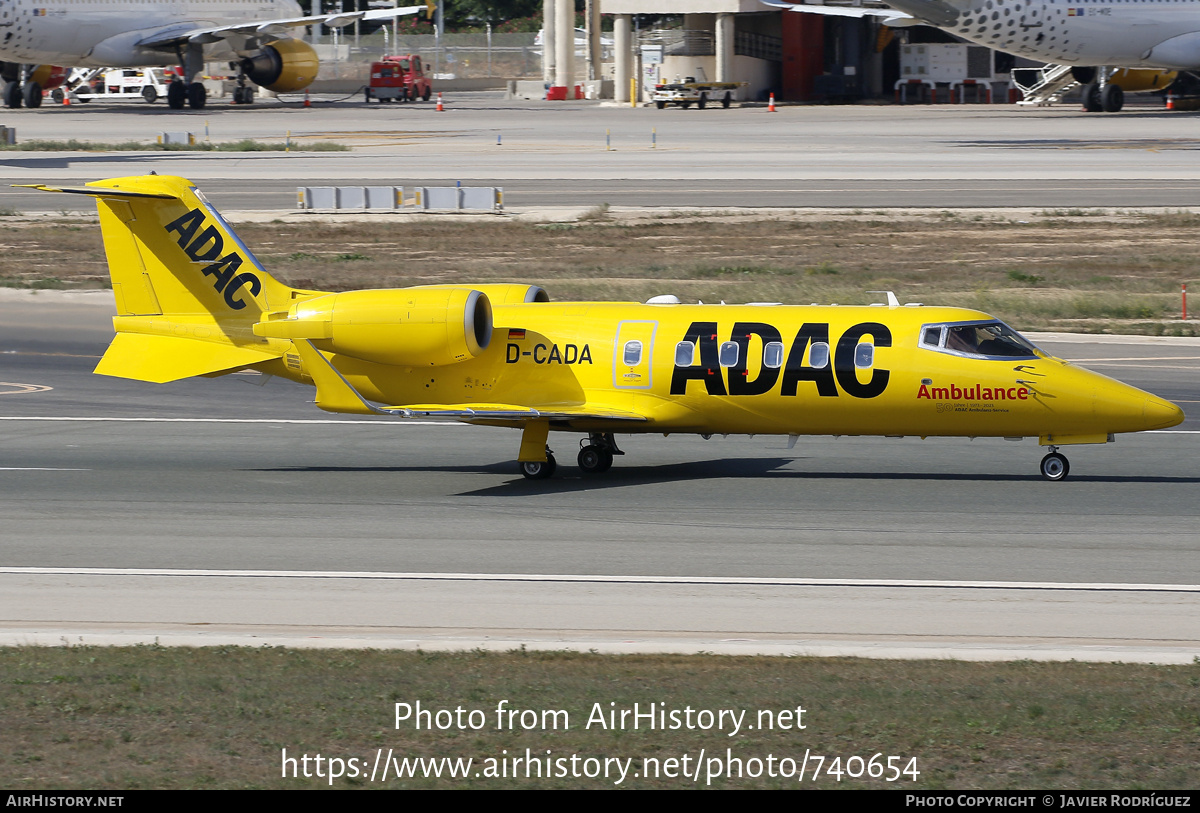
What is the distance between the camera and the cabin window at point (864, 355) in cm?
2133

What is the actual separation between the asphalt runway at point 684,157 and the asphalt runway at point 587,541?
31.0m

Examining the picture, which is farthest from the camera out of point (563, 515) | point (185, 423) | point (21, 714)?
point (185, 423)

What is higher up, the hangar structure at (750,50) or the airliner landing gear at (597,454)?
the hangar structure at (750,50)

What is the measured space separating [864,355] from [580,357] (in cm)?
437

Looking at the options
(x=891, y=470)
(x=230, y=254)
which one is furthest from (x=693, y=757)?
(x=230, y=254)

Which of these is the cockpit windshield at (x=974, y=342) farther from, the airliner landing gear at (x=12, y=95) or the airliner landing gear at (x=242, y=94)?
the airliner landing gear at (x=242, y=94)

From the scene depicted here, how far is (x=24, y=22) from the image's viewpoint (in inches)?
3447

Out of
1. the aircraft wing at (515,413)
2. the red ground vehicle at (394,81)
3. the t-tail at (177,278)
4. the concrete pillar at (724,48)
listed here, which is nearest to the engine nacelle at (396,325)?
the aircraft wing at (515,413)

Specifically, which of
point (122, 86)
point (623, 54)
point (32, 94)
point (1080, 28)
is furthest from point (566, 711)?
point (122, 86)

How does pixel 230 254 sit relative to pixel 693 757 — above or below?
above

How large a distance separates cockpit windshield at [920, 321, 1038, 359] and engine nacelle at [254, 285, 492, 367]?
22.6ft

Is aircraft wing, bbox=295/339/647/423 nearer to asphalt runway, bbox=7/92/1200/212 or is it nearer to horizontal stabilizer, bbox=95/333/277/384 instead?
horizontal stabilizer, bbox=95/333/277/384
